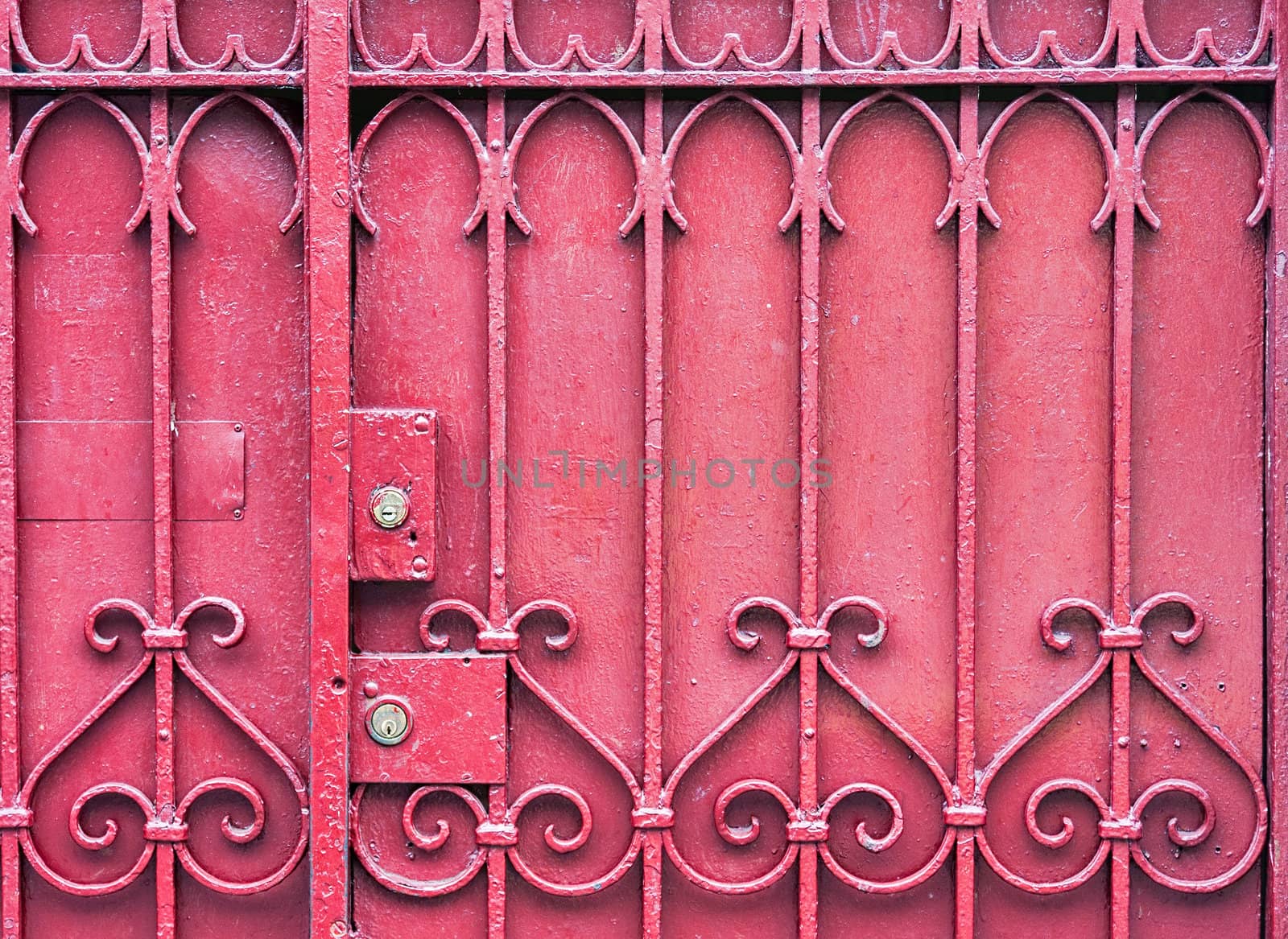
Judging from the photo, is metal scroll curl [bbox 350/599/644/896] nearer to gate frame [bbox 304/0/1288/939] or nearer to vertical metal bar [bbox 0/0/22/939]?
gate frame [bbox 304/0/1288/939]

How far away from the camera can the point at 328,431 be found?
1726 mm

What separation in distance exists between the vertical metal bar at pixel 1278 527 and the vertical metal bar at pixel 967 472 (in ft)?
1.79

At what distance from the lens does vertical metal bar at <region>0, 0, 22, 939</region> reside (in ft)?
5.79

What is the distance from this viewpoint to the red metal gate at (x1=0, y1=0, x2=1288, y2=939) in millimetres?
1757

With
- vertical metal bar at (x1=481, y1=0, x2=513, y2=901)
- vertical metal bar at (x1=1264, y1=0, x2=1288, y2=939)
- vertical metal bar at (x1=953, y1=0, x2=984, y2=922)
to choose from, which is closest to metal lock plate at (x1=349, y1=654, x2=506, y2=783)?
vertical metal bar at (x1=481, y1=0, x2=513, y2=901)

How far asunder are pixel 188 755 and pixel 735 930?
1.10 m

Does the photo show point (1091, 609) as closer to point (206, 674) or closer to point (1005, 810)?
point (1005, 810)

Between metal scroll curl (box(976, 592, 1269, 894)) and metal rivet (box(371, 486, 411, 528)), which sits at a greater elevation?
metal rivet (box(371, 486, 411, 528))

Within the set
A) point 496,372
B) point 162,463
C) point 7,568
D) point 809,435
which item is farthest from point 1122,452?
point 7,568

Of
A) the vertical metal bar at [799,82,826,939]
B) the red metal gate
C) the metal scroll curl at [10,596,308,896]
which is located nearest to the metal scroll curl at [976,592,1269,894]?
the red metal gate

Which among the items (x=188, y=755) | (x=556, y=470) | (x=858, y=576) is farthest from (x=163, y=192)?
(x=858, y=576)

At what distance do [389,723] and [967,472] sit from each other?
1.17m

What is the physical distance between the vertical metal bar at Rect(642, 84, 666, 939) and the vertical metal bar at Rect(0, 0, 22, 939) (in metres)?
1.18

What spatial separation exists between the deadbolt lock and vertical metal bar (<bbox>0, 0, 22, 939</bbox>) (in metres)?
0.67
